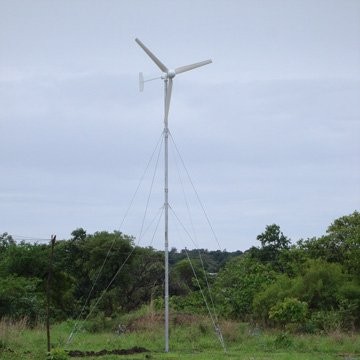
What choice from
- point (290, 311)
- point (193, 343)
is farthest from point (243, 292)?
point (193, 343)

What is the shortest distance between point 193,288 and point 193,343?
21.2 meters

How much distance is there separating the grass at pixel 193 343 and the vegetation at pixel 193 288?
0.09 m

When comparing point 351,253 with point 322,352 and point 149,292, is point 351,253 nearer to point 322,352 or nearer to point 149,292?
point 322,352

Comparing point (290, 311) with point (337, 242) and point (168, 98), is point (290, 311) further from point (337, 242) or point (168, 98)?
point (168, 98)

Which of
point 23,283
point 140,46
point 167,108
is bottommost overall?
point 23,283

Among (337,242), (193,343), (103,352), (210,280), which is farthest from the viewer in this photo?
(210,280)

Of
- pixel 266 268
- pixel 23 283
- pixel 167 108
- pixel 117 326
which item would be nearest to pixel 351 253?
pixel 266 268

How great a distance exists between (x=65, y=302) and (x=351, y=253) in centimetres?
1574

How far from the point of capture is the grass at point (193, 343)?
19.3m

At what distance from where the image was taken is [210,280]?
142 ft

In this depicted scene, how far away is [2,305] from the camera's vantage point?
28453 millimetres

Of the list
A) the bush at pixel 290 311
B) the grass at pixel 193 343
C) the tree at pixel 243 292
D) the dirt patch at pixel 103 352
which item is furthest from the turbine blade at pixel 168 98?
the tree at pixel 243 292

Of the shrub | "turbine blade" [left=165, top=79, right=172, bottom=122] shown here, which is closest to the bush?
"turbine blade" [left=165, top=79, right=172, bottom=122]

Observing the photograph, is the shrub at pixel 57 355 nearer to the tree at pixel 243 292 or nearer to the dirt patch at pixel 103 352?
the dirt patch at pixel 103 352
